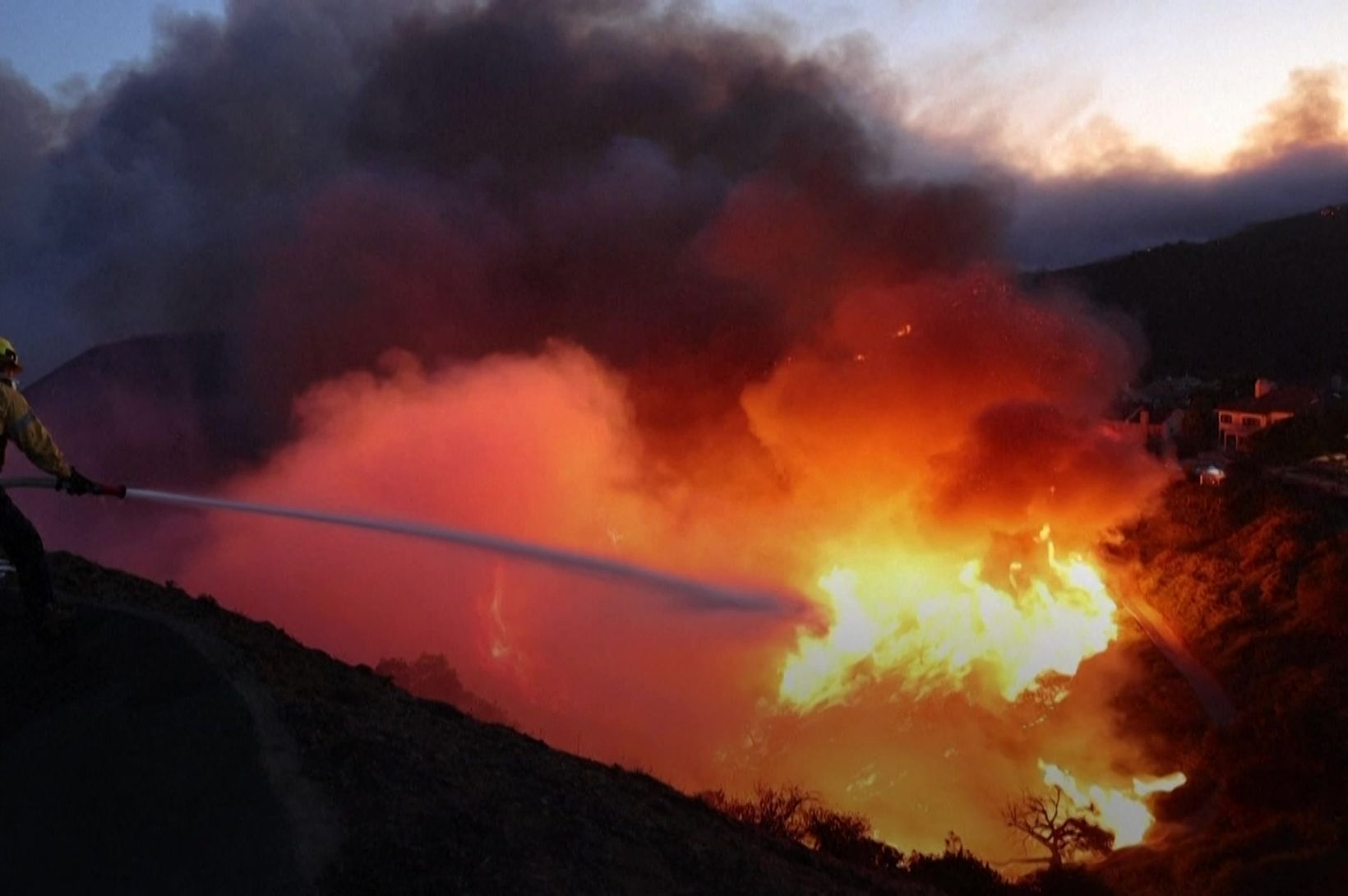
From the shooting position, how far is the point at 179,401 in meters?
34.2

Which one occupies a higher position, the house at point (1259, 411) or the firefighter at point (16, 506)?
the house at point (1259, 411)

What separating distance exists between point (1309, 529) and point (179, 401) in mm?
40061

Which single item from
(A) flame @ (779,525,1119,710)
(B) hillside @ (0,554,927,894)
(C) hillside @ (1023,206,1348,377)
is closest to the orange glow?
(A) flame @ (779,525,1119,710)

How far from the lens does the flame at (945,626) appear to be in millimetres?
27234

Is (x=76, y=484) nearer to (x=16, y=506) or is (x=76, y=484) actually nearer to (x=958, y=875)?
(x=16, y=506)

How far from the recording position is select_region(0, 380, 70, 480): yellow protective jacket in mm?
7613

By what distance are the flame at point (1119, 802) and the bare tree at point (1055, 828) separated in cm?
42

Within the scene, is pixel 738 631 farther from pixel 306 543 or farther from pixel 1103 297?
pixel 1103 297

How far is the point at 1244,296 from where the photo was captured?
103500 millimetres

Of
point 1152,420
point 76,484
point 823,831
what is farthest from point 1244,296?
point 76,484

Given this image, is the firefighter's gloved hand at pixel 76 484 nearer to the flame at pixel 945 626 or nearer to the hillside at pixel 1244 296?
the flame at pixel 945 626

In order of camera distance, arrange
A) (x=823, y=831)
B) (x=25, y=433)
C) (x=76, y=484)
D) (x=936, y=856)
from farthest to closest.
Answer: (x=936, y=856) → (x=823, y=831) → (x=76, y=484) → (x=25, y=433)

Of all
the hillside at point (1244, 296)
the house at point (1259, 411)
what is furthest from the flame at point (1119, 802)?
the hillside at point (1244, 296)

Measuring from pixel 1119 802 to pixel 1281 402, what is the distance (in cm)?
4552
